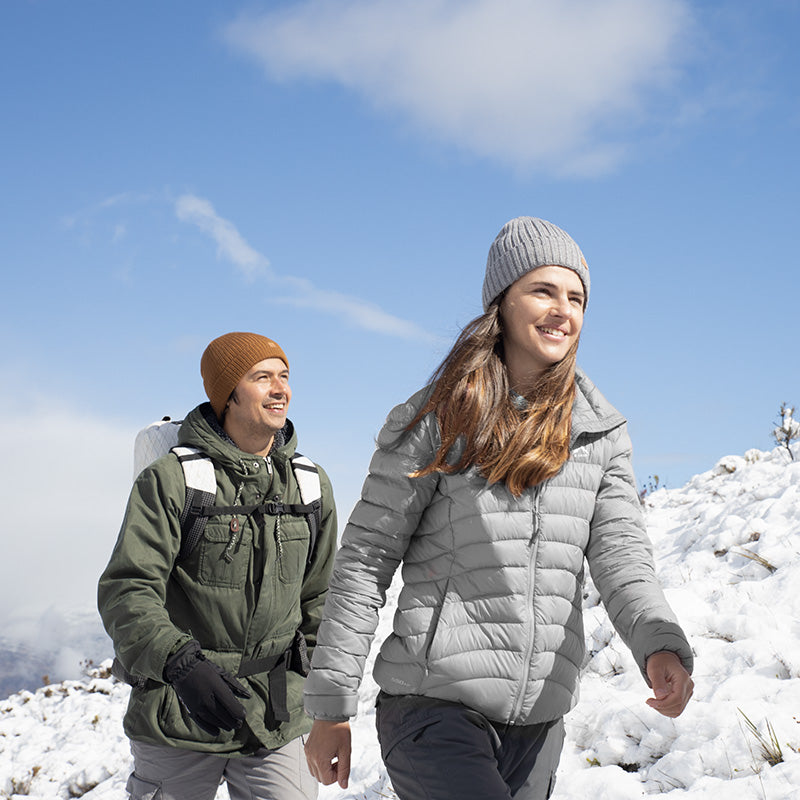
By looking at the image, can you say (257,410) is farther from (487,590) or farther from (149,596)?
(487,590)

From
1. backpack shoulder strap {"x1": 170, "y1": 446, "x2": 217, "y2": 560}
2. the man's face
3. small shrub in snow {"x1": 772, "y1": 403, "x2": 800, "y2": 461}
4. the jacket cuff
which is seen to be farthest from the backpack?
small shrub in snow {"x1": 772, "y1": 403, "x2": 800, "y2": 461}

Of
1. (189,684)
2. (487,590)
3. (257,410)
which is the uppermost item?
(257,410)

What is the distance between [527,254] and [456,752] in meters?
1.53

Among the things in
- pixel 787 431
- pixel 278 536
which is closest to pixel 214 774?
pixel 278 536

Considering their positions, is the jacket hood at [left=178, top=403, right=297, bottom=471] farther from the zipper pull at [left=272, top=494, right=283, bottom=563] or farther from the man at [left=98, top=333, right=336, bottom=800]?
the zipper pull at [left=272, top=494, right=283, bottom=563]

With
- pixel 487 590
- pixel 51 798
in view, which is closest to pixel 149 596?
pixel 487 590

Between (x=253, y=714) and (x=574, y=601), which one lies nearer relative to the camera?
(x=574, y=601)

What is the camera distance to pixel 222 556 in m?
3.26

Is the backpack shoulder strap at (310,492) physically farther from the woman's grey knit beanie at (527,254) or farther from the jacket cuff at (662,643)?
the jacket cuff at (662,643)

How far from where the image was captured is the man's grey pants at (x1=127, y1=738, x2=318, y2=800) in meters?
3.19

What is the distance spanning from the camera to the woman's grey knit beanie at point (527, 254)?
8.28 ft

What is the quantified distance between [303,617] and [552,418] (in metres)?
1.81

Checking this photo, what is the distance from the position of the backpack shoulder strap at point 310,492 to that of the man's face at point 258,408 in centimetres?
20

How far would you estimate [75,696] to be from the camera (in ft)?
34.8
